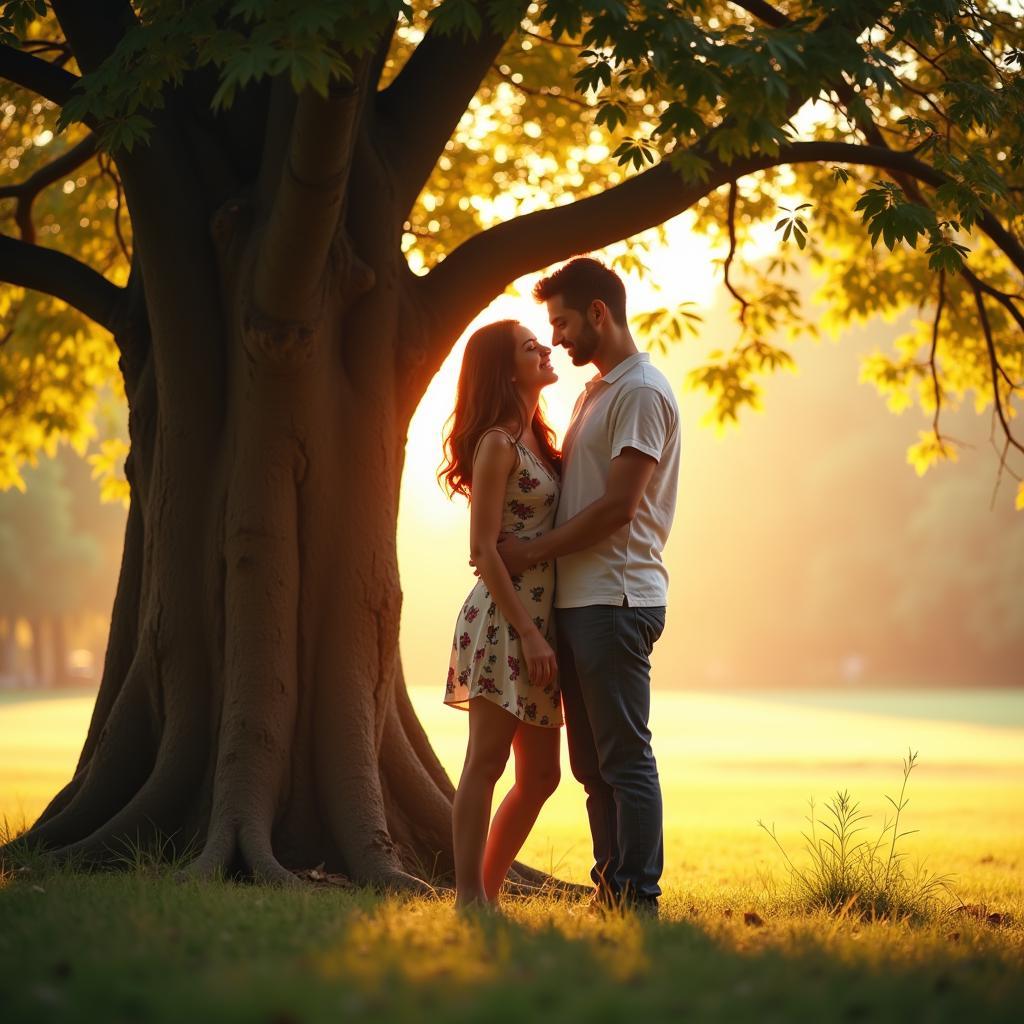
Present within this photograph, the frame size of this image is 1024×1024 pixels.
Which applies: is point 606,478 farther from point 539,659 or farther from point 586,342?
point 539,659

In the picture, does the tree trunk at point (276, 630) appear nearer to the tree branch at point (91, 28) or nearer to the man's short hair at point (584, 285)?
the tree branch at point (91, 28)

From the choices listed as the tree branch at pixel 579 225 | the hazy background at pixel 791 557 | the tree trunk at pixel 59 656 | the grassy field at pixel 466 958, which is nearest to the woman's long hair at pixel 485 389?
the grassy field at pixel 466 958

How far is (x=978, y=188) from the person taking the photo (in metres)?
6.48

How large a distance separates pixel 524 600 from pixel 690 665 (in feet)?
208

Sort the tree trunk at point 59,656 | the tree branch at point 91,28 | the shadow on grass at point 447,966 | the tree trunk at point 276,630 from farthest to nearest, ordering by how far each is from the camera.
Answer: the tree trunk at point 59,656
the tree branch at point 91,28
the tree trunk at point 276,630
the shadow on grass at point 447,966

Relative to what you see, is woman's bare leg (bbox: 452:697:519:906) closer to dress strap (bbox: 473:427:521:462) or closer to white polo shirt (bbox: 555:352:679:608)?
white polo shirt (bbox: 555:352:679:608)

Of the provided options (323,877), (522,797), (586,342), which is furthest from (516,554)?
(323,877)

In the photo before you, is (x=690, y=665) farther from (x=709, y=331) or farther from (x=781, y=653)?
(x=709, y=331)

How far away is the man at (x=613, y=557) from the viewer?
4.89 metres

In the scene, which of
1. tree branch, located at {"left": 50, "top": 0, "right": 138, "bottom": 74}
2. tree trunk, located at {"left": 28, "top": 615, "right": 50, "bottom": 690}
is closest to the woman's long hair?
tree branch, located at {"left": 50, "top": 0, "right": 138, "bottom": 74}

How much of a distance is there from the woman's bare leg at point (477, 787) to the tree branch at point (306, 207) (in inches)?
82.4

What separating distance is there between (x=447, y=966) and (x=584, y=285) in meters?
2.71

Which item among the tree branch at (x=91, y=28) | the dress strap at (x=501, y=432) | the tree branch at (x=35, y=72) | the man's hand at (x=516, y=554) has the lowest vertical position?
the man's hand at (x=516, y=554)

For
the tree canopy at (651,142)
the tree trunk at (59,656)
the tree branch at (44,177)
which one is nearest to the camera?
the tree canopy at (651,142)
